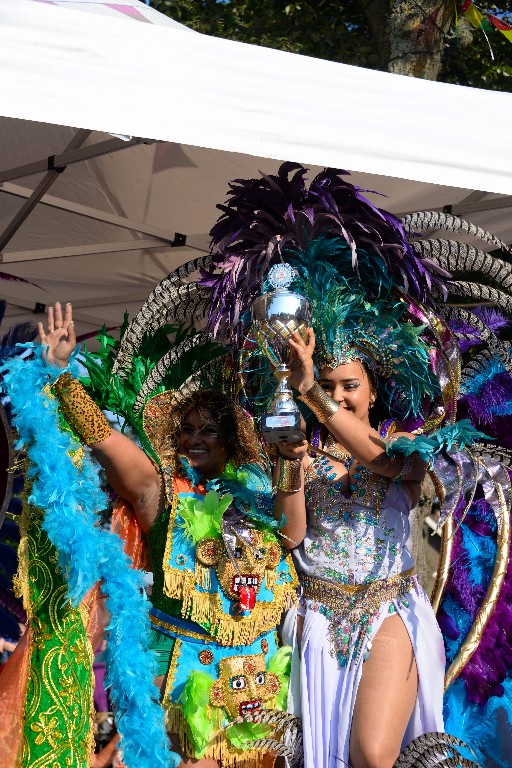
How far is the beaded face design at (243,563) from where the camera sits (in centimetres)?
300

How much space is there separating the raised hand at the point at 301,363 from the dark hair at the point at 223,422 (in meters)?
0.46

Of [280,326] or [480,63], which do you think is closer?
[280,326]

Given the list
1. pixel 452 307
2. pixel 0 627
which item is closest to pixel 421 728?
pixel 452 307

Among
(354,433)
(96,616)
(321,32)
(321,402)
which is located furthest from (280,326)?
(321,32)

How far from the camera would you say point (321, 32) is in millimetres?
7152

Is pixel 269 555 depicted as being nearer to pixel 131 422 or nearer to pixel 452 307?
pixel 131 422

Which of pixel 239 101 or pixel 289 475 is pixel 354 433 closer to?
pixel 289 475

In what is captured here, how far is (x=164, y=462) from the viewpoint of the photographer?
10.4 ft

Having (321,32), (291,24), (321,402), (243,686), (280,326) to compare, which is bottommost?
(243,686)

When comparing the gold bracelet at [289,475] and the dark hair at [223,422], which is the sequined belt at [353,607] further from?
the dark hair at [223,422]

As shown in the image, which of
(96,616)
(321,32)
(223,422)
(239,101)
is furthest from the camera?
(321,32)

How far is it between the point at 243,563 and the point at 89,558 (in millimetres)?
524

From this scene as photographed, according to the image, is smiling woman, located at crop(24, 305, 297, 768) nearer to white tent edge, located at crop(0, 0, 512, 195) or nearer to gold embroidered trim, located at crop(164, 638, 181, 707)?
gold embroidered trim, located at crop(164, 638, 181, 707)

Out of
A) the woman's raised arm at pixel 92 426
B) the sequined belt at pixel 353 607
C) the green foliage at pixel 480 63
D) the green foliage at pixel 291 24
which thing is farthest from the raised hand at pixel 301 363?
the green foliage at pixel 480 63
